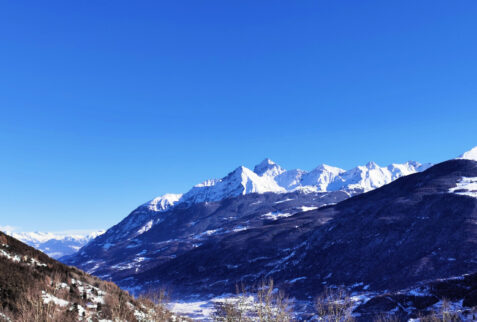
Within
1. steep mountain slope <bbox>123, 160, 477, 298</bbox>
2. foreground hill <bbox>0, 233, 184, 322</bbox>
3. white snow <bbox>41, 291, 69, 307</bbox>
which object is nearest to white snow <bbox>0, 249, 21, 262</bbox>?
foreground hill <bbox>0, 233, 184, 322</bbox>

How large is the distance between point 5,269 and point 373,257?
161 metres

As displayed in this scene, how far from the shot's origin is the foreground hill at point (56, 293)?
1803 centimetres

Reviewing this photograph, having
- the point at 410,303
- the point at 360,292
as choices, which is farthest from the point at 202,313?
the point at 410,303

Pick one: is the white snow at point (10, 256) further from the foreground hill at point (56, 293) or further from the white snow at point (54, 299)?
the white snow at point (54, 299)

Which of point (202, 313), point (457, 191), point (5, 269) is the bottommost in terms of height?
point (202, 313)

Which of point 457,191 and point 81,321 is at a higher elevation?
point 457,191

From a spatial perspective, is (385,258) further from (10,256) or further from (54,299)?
(54,299)

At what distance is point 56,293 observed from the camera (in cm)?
2131

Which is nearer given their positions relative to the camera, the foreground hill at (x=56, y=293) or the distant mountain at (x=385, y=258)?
the foreground hill at (x=56, y=293)

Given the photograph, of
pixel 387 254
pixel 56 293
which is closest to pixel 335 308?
pixel 56 293

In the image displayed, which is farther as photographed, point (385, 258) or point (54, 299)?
point (385, 258)

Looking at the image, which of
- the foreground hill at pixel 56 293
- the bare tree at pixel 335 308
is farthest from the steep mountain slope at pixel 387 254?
the foreground hill at pixel 56 293

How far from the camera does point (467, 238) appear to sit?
5807 inches

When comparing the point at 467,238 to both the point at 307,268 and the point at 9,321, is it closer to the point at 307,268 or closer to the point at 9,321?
the point at 307,268
